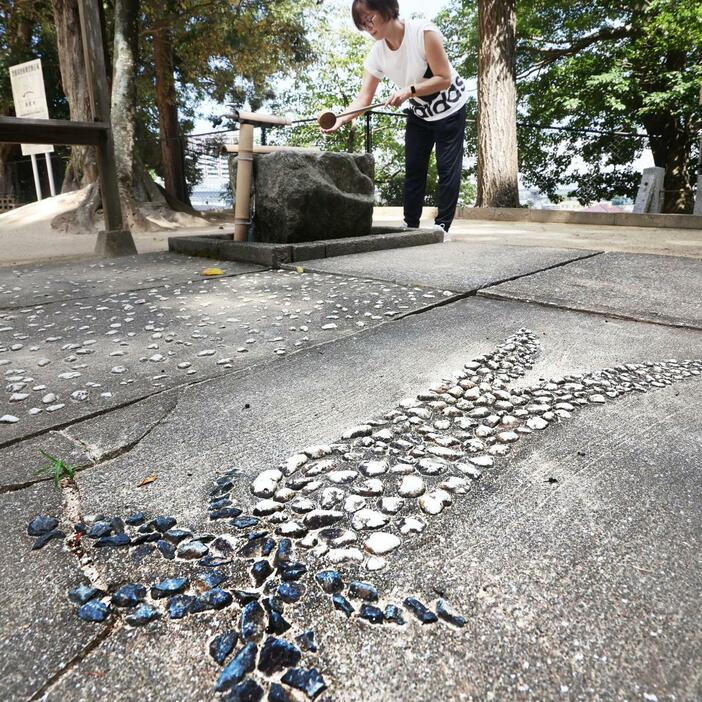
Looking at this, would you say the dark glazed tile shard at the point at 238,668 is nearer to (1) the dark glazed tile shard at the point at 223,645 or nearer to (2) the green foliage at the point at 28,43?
(1) the dark glazed tile shard at the point at 223,645

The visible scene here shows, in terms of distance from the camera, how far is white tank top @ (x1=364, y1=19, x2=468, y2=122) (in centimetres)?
373

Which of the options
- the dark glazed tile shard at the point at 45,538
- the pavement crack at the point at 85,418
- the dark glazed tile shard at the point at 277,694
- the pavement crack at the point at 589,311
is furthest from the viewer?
the pavement crack at the point at 589,311

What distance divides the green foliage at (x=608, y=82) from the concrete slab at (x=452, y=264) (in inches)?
303

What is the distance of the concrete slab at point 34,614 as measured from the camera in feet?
2.23

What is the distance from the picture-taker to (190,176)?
1437 centimetres

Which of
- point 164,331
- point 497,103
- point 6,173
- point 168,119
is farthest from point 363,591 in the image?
point 6,173

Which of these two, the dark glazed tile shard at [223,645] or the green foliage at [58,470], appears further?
the green foliage at [58,470]

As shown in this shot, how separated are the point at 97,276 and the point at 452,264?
2.09 metres

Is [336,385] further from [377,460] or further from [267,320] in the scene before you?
[267,320]

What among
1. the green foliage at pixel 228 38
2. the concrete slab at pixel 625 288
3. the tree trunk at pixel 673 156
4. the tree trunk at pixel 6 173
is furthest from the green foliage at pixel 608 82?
the tree trunk at pixel 6 173

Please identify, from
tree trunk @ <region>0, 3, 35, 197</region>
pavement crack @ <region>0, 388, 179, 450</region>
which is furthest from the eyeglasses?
tree trunk @ <region>0, 3, 35, 197</region>

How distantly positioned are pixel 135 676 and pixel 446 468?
0.66m

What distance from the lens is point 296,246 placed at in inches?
135

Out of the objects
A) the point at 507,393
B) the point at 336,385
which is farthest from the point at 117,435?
the point at 507,393
